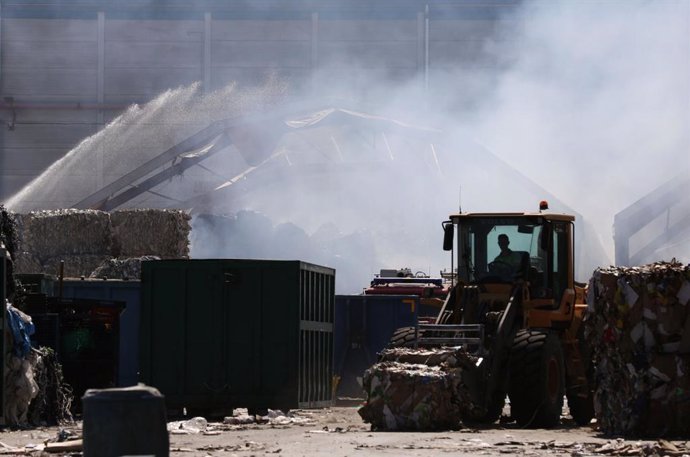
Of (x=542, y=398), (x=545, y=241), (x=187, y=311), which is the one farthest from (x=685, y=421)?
(x=187, y=311)

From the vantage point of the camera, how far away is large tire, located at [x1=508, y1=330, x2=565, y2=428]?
613 inches

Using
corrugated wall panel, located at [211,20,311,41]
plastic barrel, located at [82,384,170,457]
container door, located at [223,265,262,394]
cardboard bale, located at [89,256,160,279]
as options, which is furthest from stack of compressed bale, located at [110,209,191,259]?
corrugated wall panel, located at [211,20,311,41]

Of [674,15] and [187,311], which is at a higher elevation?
[674,15]

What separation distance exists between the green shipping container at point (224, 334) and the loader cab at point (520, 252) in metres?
2.19

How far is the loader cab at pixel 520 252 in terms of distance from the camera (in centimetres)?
1697

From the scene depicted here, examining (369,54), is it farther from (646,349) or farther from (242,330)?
(646,349)

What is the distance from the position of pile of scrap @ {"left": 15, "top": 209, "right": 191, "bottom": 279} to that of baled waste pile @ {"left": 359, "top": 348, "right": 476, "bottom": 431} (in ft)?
37.8

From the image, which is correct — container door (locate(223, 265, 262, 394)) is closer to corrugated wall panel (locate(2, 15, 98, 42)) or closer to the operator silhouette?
the operator silhouette

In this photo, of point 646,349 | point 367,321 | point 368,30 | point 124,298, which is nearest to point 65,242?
point 124,298

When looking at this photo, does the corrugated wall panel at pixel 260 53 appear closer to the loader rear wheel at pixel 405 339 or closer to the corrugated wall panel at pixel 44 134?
the corrugated wall panel at pixel 44 134

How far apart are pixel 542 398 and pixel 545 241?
81.8 inches

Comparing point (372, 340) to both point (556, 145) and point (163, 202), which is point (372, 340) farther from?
point (556, 145)

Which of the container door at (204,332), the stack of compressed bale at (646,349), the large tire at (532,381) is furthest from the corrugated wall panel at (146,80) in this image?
the stack of compressed bale at (646,349)

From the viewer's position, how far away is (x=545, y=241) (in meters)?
16.6
